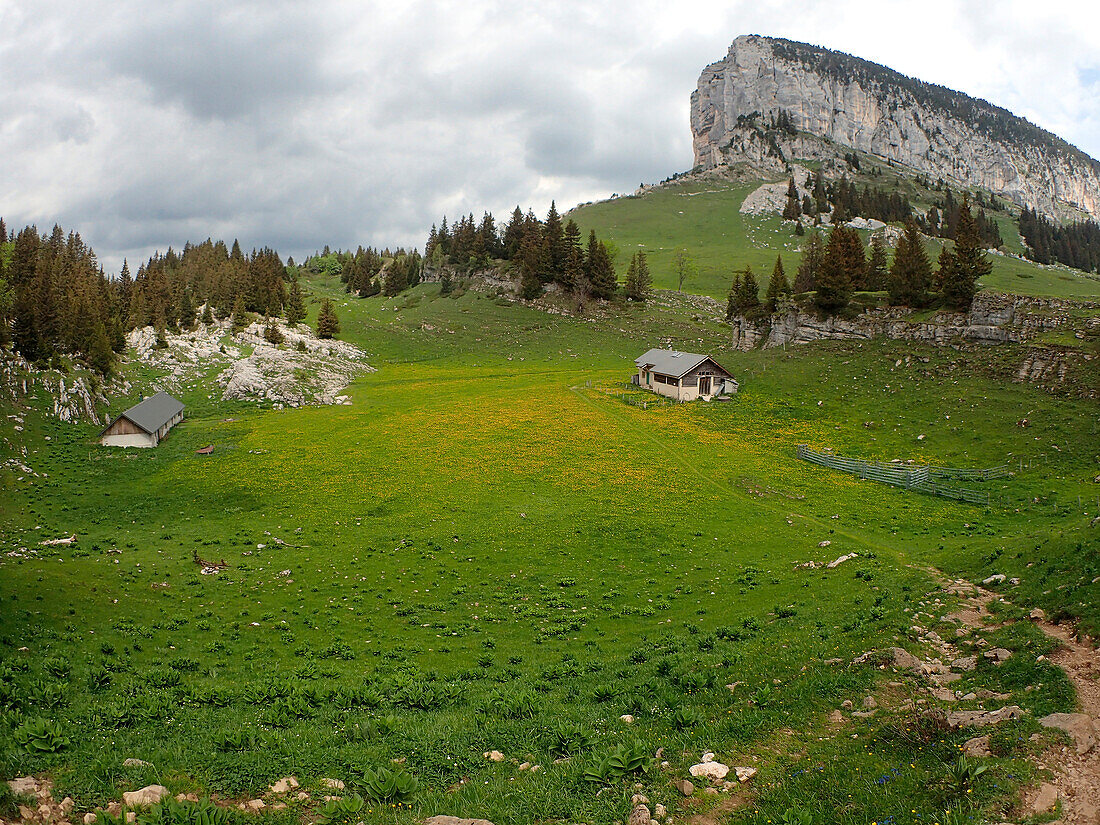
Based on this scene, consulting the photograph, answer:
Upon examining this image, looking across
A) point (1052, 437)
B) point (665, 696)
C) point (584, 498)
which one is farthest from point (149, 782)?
point (1052, 437)

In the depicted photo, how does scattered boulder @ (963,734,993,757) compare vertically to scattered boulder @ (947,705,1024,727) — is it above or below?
above

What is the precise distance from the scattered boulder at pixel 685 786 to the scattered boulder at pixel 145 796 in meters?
8.79

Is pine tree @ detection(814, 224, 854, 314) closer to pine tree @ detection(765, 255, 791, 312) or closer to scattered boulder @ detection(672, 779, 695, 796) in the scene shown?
pine tree @ detection(765, 255, 791, 312)

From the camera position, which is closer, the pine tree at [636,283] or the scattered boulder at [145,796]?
the scattered boulder at [145,796]

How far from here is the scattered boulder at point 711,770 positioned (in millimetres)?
10820

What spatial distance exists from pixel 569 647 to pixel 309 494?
28.4 meters

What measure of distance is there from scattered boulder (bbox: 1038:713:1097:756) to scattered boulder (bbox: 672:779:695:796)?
631cm

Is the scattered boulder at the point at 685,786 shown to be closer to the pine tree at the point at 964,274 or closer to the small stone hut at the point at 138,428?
the small stone hut at the point at 138,428

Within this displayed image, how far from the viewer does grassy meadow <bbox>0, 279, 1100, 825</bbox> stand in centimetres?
1119

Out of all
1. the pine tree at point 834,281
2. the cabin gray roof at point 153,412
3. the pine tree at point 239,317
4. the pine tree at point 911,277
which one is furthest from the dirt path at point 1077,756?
the pine tree at point 239,317

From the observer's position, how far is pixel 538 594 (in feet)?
90.0

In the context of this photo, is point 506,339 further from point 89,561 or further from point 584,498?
point 89,561

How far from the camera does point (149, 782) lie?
34.8 ft

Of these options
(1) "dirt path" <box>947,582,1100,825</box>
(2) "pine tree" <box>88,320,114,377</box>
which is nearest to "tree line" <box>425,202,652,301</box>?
(2) "pine tree" <box>88,320,114,377</box>
